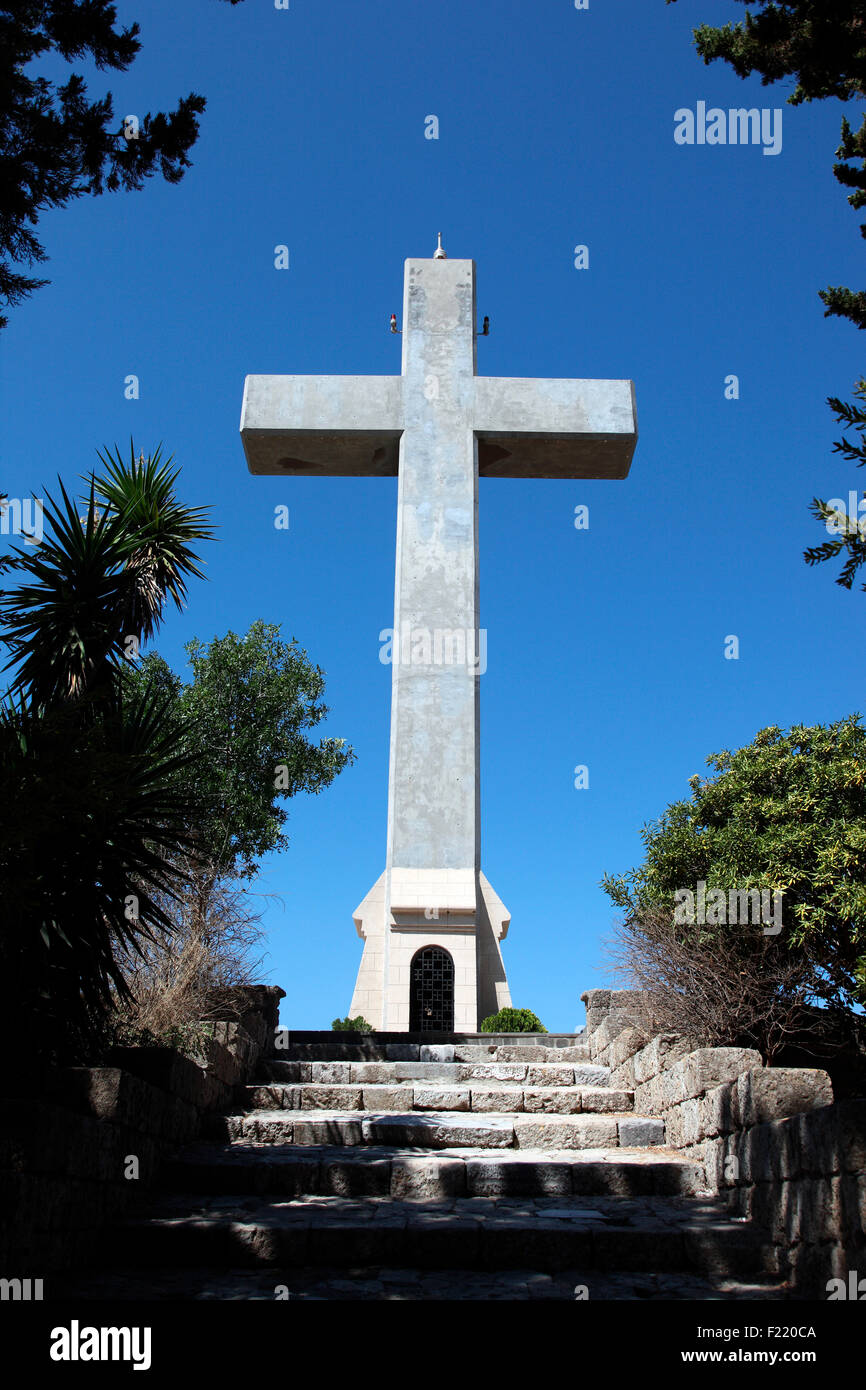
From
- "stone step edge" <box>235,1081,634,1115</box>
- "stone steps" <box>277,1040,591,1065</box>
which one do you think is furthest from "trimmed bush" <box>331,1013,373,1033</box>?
"stone step edge" <box>235,1081,634,1115</box>

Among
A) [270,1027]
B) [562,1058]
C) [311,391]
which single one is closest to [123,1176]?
[270,1027]

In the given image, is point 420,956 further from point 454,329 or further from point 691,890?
point 454,329

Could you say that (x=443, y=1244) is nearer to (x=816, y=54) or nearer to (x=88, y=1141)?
(x=88, y=1141)

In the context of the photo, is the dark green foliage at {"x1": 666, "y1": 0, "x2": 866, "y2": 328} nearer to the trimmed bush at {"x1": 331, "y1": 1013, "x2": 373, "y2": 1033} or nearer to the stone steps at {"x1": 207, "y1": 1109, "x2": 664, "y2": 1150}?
the stone steps at {"x1": 207, "y1": 1109, "x2": 664, "y2": 1150}

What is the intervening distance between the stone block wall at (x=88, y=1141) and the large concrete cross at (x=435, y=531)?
7802 millimetres

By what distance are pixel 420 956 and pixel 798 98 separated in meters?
11.8

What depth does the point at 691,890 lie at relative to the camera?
9500mm

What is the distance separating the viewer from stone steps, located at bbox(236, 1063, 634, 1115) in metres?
8.39

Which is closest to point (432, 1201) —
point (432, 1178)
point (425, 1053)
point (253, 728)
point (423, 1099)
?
point (432, 1178)

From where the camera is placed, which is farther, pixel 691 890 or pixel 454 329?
pixel 454 329

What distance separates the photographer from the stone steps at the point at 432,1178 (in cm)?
636
